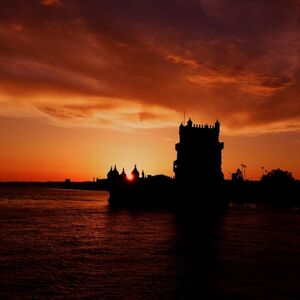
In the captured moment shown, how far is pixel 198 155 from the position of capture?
12062cm

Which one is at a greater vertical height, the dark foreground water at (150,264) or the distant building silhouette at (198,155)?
the distant building silhouette at (198,155)

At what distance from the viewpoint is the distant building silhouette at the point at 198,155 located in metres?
119

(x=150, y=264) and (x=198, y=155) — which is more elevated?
(x=198, y=155)

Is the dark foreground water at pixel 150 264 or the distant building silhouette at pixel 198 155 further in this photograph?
the distant building silhouette at pixel 198 155

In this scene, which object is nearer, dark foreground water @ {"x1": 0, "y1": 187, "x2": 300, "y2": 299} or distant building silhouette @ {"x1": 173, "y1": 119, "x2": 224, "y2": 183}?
dark foreground water @ {"x1": 0, "y1": 187, "x2": 300, "y2": 299}

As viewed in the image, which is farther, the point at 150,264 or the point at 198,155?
the point at 198,155

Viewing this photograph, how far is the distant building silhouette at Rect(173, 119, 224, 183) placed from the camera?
119 m

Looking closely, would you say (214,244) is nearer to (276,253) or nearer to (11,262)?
(276,253)

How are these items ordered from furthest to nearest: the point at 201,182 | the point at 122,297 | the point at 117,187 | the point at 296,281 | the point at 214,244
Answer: the point at 117,187
the point at 201,182
the point at 214,244
the point at 296,281
the point at 122,297

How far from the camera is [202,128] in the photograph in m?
124

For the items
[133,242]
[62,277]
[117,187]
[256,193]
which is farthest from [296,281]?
[117,187]

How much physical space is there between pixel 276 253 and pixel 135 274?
1506 centimetres

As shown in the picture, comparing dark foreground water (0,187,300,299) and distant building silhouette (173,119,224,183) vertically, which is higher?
distant building silhouette (173,119,224,183)

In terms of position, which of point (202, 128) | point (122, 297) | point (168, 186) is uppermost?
point (202, 128)
